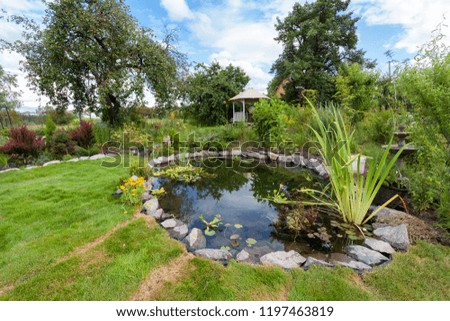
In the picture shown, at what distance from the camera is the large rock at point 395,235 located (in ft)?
6.61

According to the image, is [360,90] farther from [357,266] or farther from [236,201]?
[357,266]

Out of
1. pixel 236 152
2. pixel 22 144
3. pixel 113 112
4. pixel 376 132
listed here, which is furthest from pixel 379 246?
pixel 113 112

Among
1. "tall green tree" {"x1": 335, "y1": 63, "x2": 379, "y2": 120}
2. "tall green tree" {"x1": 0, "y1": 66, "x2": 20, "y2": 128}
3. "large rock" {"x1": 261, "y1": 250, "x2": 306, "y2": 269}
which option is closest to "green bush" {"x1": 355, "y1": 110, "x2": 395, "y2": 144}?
"tall green tree" {"x1": 335, "y1": 63, "x2": 379, "y2": 120}

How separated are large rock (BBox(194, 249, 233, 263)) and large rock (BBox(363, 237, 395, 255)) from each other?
1.36m

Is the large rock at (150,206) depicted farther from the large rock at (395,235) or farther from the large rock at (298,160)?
Answer: the large rock at (298,160)

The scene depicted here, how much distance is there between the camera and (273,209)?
10.5 ft

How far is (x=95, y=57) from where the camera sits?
290 inches

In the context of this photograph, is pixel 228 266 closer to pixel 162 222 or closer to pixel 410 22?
pixel 162 222

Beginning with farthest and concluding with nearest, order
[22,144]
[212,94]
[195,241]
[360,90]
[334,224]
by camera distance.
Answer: [212,94] < [360,90] < [22,144] < [334,224] < [195,241]

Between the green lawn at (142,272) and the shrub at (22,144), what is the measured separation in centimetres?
387

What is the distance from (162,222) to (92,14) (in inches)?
313

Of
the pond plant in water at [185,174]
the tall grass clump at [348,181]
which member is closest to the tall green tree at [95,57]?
the pond plant in water at [185,174]

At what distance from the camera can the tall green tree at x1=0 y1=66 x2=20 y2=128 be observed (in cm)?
1258

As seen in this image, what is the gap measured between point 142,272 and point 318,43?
18306 millimetres
